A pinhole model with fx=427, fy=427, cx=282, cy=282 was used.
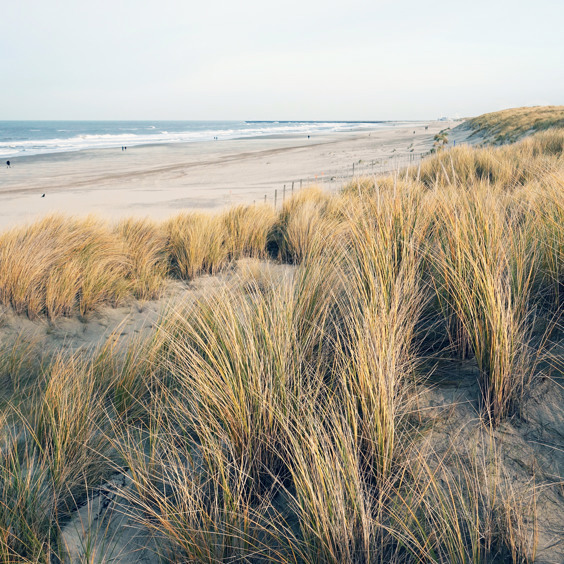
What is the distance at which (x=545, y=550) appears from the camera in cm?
127

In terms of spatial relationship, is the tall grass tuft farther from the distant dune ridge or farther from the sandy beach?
the sandy beach

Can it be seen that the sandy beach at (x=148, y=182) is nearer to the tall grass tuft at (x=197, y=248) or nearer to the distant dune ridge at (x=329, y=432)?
the tall grass tuft at (x=197, y=248)

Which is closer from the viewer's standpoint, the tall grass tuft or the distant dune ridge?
the distant dune ridge

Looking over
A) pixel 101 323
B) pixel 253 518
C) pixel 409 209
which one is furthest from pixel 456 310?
pixel 101 323

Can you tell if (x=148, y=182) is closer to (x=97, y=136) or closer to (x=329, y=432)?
(x=329, y=432)

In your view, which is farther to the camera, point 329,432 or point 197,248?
point 197,248

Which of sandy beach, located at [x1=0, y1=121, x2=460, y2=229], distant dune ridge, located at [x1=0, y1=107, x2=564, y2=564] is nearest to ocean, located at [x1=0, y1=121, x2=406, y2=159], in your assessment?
sandy beach, located at [x1=0, y1=121, x2=460, y2=229]

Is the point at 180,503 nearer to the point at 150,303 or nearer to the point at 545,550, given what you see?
the point at 545,550

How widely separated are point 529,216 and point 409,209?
2.65 ft

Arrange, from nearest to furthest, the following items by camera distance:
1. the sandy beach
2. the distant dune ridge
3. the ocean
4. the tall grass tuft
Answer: the distant dune ridge → the tall grass tuft → the sandy beach → the ocean

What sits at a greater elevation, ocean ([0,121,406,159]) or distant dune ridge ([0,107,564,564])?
ocean ([0,121,406,159])

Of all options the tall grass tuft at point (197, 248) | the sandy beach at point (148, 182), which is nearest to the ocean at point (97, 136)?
the sandy beach at point (148, 182)

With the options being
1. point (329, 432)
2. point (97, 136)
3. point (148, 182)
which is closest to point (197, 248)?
point (329, 432)

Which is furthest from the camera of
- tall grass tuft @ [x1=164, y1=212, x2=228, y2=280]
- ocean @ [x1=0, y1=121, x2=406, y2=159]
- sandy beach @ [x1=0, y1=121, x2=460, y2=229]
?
ocean @ [x1=0, y1=121, x2=406, y2=159]
